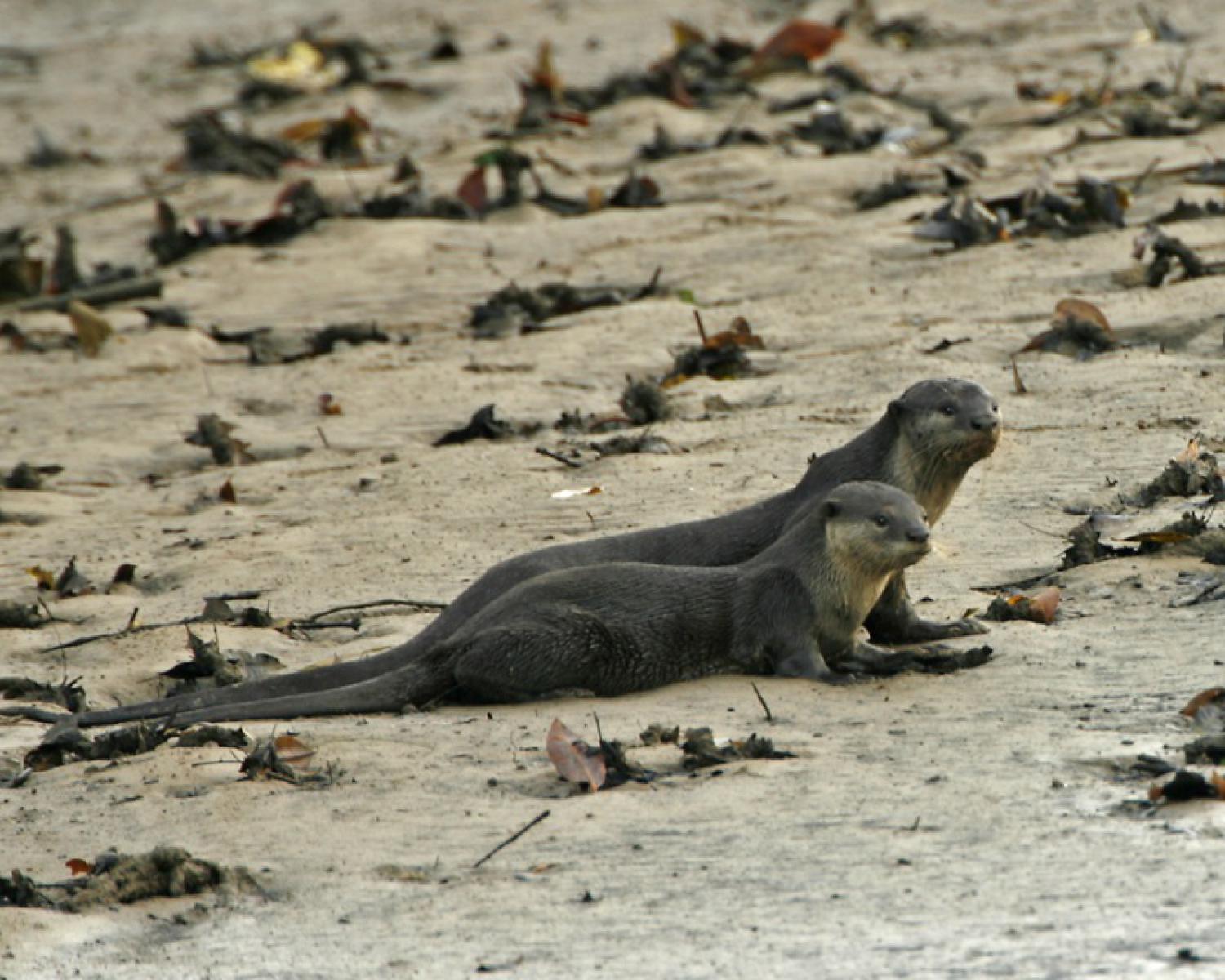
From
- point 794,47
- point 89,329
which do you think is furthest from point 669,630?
point 794,47

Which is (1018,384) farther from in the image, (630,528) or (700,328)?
(630,528)

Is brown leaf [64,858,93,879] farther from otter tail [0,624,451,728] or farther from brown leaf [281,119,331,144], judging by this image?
brown leaf [281,119,331,144]

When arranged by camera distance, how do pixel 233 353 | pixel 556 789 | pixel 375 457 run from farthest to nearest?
pixel 233 353 < pixel 375 457 < pixel 556 789

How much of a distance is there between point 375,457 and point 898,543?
2.92 m

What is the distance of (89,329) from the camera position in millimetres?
9609

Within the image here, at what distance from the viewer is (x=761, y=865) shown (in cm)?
390

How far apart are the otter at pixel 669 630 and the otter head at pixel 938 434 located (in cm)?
36

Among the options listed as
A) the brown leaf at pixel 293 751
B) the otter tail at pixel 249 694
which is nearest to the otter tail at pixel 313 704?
the otter tail at pixel 249 694

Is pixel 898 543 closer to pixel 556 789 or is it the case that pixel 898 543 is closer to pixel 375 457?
pixel 556 789

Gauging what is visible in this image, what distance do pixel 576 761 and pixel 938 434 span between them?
1.70 metres

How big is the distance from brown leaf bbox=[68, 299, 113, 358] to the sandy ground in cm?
9

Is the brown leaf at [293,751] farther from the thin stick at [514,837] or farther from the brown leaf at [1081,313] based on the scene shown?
the brown leaf at [1081,313]

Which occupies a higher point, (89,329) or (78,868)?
(78,868)

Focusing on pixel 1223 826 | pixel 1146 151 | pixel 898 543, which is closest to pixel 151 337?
pixel 1146 151
